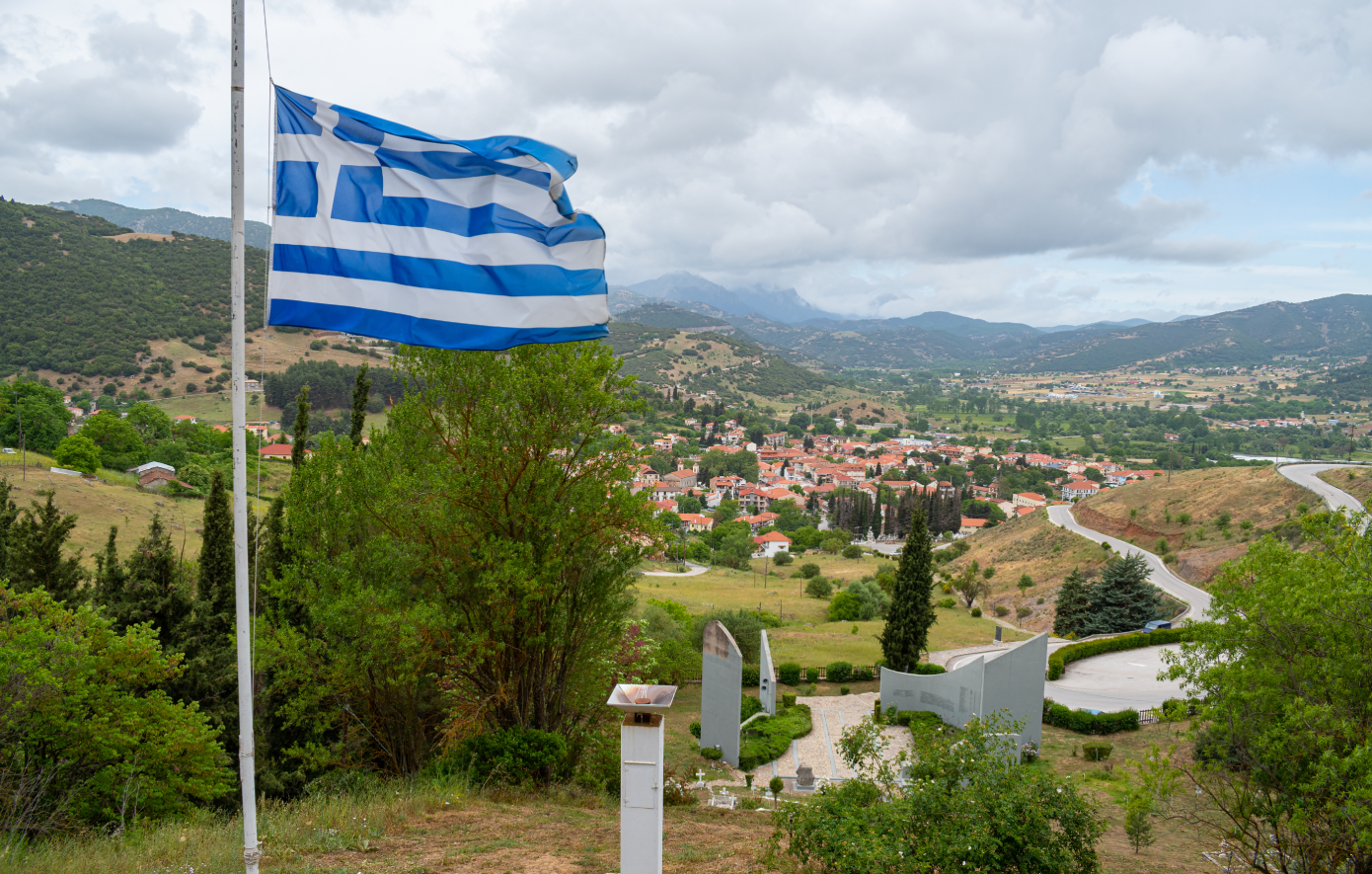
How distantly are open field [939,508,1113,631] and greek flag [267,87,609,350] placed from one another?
36815 millimetres

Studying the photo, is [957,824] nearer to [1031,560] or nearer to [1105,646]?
[1105,646]

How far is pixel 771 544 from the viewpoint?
Result: 238 feet

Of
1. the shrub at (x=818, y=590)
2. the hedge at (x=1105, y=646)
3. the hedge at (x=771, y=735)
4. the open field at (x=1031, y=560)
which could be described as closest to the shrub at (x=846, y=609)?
the shrub at (x=818, y=590)

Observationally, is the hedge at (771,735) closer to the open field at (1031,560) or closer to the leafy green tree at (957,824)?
the leafy green tree at (957,824)

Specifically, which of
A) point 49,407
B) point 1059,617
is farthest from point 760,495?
point 49,407

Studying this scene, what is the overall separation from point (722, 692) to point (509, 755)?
28.7 ft

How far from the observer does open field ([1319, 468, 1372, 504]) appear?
4478 cm

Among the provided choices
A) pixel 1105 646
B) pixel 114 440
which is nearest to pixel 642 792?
pixel 1105 646

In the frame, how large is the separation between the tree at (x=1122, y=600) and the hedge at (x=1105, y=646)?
10.6 ft

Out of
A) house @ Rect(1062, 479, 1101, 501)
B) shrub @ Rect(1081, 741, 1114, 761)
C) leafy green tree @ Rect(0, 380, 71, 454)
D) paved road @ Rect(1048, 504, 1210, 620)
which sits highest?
leafy green tree @ Rect(0, 380, 71, 454)

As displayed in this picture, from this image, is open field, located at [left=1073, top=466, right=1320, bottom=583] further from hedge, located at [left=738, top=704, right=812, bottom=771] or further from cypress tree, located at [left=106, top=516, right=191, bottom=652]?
cypress tree, located at [left=106, top=516, right=191, bottom=652]

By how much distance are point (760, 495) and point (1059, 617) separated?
67769mm

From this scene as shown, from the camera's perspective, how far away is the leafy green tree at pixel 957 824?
20.3 feet

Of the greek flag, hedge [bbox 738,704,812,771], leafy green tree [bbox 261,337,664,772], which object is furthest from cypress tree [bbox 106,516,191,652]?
the greek flag
